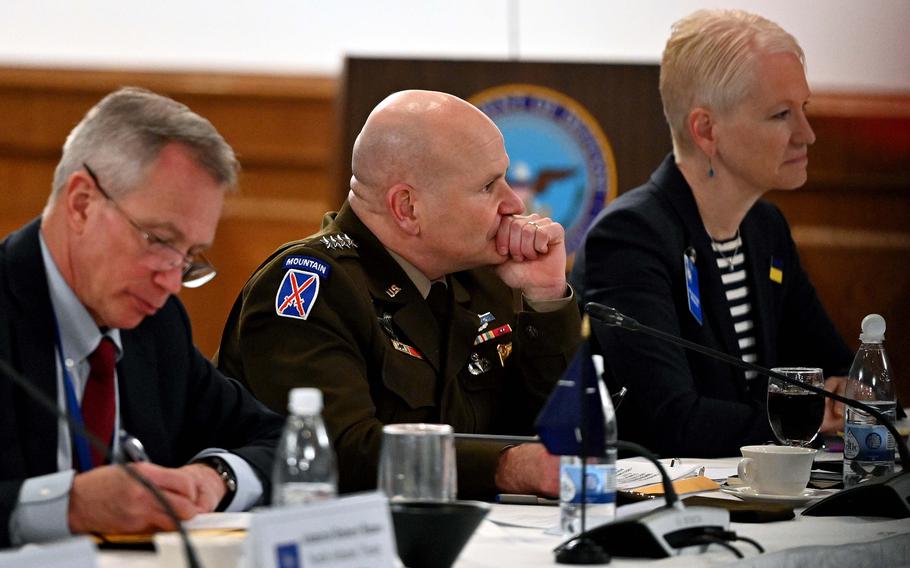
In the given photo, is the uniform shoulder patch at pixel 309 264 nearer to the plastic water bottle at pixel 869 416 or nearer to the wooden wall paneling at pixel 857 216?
the plastic water bottle at pixel 869 416

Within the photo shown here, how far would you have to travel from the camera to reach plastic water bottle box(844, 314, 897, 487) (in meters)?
2.21

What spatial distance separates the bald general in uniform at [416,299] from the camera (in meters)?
2.25

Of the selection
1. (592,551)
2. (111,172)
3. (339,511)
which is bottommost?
(592,551)

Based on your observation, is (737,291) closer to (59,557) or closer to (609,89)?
(609,89)

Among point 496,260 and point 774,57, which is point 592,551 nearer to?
point 496,260

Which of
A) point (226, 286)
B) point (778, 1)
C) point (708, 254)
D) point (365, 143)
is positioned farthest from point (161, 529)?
point (778, 1)

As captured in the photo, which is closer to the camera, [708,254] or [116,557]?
[116,557]

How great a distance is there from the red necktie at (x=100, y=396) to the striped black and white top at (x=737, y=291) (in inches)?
65.9

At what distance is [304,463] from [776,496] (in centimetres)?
90

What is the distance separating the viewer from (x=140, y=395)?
1885 mm

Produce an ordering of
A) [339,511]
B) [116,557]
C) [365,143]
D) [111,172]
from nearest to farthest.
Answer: [339,511]
[116,557]
[111,172]
[365,143]

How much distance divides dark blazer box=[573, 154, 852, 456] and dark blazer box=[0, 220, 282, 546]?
3.19 feet

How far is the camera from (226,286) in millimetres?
5211

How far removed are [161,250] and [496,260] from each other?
0.94 m
